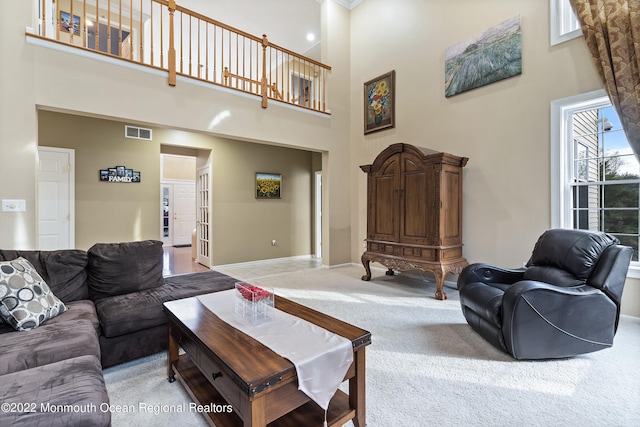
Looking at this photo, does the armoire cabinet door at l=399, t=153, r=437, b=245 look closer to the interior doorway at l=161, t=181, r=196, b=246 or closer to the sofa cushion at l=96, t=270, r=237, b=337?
the sofa cushion at l=96, t=270, r=237, b=337

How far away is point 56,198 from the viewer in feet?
14.9

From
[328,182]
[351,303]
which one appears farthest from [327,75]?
[351,303]

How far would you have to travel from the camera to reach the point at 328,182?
18.8ft

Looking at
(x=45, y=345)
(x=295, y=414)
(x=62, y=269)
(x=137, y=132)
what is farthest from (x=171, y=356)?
(x=137, y=132)

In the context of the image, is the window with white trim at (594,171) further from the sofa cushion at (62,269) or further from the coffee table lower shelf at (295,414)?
the sofa cushion at (62,269)

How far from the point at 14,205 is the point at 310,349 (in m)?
3.51

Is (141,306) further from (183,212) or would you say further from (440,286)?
(183,212)

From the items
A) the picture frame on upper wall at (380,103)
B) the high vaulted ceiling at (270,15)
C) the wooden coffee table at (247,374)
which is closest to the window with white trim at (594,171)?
the picture frame on upper wall at (380,103)

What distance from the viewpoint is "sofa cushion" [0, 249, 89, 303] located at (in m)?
2.26

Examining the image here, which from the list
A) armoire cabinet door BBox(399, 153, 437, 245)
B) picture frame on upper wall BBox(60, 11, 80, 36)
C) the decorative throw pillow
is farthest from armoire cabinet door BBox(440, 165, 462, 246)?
picture frame on upper wall BBox(60, 11, 80, 36)

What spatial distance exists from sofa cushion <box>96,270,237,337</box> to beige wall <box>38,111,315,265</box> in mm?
3000

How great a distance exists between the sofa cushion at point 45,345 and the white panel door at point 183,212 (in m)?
8.19

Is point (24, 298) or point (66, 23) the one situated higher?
point (66, 23)

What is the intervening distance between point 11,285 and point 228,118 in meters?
3.18
